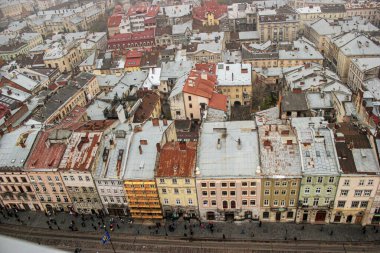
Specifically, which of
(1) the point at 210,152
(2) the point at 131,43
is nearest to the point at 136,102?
(1) the point at 210,152

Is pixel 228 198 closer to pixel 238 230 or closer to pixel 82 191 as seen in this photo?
pixel 238 230

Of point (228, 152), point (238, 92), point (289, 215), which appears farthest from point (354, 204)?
point (238, 92)

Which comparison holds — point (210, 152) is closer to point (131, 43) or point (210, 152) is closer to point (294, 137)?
point (294, 137)

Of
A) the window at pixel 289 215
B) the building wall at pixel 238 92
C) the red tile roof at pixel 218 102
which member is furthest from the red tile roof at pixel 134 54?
the window at pixel 289 215

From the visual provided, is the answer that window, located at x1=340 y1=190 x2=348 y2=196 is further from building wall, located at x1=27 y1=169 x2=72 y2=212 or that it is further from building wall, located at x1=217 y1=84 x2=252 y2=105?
building wall, located at x1=27 y1=169 x2=72 y2=212

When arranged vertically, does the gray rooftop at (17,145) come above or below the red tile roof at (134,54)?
above

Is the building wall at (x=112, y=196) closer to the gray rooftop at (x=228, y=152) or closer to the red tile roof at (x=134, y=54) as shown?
the gray rooftop at (x=228, y=152)
